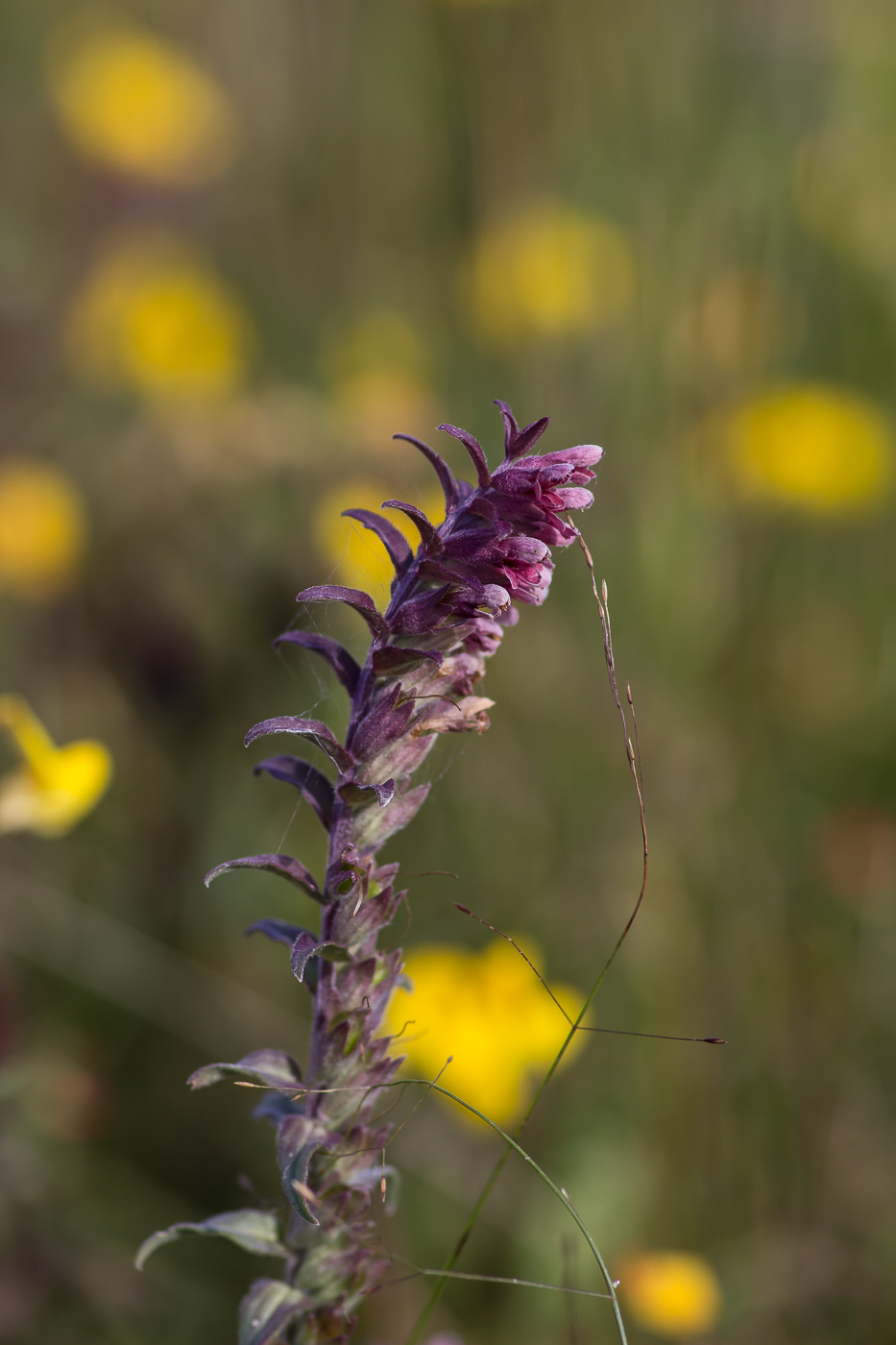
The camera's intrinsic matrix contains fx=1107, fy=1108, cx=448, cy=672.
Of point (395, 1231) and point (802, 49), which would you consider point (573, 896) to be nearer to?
point (395, 1231)

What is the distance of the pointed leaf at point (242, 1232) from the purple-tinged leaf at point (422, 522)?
2.11 ft

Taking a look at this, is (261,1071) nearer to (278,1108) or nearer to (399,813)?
(278,1108)

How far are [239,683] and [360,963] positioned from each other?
2173 millimetres

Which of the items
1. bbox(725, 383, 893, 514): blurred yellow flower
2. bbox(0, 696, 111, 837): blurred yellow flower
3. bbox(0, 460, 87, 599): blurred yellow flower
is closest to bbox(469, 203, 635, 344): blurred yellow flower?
bbox(725, 383, 893, 514): blurred yellow flower

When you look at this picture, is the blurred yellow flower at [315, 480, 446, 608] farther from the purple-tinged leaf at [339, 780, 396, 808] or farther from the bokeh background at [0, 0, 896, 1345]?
the purple-tinged leaf at [339, 780, 396, 808]

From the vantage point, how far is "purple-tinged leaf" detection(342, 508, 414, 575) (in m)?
1.04

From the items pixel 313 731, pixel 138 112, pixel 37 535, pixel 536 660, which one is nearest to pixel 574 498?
pixel 313 731

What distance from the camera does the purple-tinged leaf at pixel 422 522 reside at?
0.94 metres

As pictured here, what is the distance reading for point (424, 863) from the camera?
2.99 m

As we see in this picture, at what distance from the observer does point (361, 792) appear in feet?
3.25

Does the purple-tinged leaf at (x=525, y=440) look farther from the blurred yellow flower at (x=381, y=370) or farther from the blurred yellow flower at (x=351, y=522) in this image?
the blurred yellow flower at (x=381, y=370)

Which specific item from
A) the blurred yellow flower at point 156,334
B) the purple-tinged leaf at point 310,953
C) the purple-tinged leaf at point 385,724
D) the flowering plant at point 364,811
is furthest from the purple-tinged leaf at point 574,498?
the blurred yellow flower at point 156,334

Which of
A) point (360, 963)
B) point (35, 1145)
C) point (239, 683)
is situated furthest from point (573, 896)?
point (360, 963)

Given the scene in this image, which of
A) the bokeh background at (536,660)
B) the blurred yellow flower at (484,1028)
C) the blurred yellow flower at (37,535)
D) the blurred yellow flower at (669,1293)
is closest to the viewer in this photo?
the blurred yellow flower at (669,1293)
